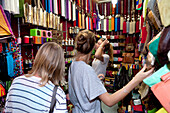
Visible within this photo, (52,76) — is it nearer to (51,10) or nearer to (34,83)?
(34,83)

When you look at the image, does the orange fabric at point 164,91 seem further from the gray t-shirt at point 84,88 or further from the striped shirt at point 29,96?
the striped shirt at point 29,96

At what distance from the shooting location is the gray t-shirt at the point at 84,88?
1.13m

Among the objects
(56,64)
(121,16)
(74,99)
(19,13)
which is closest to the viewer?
(56,64)

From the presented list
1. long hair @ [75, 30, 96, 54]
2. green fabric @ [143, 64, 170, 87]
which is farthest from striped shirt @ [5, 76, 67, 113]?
green fabric @ [143, 64, 170, 87]

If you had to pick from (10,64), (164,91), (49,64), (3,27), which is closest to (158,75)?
(164,91)

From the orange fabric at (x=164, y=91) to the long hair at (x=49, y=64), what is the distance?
78cm

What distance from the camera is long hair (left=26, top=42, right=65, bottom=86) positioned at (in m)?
1.08

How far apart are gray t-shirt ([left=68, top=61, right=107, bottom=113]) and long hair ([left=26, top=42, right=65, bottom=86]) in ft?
0.50

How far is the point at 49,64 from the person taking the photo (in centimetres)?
110

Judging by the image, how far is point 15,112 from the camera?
1.01 meters

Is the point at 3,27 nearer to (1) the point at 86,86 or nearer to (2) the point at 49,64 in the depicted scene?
(2) the point at 49,64

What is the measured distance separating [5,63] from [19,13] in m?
1.08

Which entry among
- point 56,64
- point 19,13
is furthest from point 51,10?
point 56,64

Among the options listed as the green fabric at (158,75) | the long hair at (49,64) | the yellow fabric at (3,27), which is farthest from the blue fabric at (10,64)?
the green fabric at (158,75)
